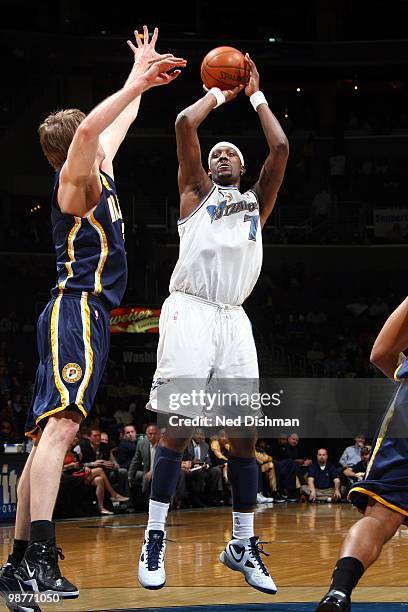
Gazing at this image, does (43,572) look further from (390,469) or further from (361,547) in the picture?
(390,469)

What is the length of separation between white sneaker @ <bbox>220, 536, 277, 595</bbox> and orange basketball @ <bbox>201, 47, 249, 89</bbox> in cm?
265

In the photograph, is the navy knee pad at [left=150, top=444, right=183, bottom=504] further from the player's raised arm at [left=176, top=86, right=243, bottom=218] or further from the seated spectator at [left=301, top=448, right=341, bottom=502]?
the seated spectator at [left=301, top=448, right=341, bottom=502]

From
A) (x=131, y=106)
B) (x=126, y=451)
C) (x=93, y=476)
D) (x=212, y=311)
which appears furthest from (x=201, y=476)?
(x=131, y=106)

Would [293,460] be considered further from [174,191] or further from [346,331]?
[174,191]

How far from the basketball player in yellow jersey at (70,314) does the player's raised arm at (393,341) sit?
1.30 metres

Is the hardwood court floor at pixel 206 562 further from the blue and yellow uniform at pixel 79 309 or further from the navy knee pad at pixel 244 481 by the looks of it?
the blue and yellow uniform at pixel 79 309

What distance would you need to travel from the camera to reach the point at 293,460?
1639cm

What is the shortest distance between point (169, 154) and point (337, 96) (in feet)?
17.2

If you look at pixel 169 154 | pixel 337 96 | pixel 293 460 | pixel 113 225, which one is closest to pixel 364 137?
pixel 337 96

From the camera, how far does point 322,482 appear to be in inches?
643

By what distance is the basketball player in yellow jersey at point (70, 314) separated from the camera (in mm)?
4215

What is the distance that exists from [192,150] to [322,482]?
11934 millimetres

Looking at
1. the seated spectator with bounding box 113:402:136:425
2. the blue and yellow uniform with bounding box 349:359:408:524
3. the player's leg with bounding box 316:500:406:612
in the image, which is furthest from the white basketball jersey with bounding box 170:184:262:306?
the seated spectator with bounding box 113:402:136:425

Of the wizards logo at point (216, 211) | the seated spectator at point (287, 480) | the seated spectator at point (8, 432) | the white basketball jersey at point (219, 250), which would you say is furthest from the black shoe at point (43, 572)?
the seated spectator at point (287, 480)
